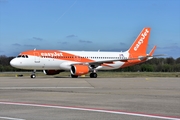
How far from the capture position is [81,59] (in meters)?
42.9

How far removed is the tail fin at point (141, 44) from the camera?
48.4 m

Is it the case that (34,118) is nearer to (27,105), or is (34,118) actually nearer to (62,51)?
(27,105)

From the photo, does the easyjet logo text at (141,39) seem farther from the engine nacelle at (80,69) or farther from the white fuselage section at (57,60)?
the engine nacelle at (80,69)

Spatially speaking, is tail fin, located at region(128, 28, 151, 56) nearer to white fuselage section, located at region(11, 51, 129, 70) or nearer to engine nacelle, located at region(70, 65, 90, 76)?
white fuselage section, located at region(11, 51, 129, 70)

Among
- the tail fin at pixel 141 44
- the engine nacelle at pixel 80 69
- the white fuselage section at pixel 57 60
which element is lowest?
the engine nacelle at pixel 80 69

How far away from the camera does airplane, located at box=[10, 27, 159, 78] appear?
3959 centimetres

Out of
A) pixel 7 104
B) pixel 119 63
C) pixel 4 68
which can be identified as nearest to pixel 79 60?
pixel 119 63

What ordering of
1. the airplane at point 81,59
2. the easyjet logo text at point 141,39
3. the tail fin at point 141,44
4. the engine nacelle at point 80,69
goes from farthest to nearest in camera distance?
1. the easyjet logo text at point 141,39
2. the tail fin at point 141,44
3. the airplane at point 81,59
4. the engine nacelle at point 80,69

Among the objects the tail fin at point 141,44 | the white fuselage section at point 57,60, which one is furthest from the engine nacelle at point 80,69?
the tail fin at point 141,44

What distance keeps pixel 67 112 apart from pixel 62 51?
104 feet

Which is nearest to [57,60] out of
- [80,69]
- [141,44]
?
[80,69]

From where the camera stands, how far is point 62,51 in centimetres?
4222

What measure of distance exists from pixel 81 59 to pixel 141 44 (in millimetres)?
10059

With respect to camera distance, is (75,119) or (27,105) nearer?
(75,119)
